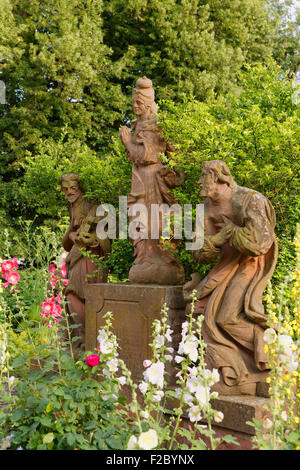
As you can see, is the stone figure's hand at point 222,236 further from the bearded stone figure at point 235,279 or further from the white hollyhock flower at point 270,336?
the white hollyhock flower at point 270,336

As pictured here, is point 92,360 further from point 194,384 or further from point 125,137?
point 125,137

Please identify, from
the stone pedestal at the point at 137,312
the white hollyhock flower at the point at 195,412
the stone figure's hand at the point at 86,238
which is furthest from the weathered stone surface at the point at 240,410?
the stone figure's hand at the point at 86,238

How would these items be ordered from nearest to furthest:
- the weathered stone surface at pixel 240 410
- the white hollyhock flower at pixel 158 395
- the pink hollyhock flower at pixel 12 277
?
the white hollyhock flower at pixel 158 395 → the weathered stone surface at pixel 240 410 → the pink hollyhock flower at pixel 12 277

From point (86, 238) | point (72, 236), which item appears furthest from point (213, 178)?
point (72, 236)

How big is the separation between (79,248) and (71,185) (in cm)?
83

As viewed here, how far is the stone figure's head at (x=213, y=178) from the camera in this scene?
13.3 ft

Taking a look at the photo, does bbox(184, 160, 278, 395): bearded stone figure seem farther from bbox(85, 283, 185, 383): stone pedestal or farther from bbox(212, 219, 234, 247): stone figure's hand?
bbox(85, 283, 185, 383): stone pedestal

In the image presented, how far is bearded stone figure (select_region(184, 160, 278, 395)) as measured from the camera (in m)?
3.75

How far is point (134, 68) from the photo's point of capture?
13.6 m

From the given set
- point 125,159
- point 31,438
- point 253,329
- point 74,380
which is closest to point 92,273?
point 125,159

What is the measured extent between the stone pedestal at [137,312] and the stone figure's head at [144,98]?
1.94 meters

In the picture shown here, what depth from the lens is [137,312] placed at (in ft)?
15.4

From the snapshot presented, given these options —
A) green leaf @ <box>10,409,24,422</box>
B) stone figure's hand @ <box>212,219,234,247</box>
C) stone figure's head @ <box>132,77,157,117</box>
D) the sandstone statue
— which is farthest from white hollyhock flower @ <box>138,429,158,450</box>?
stone figure's head @ <box>132,77,157,117</box>
